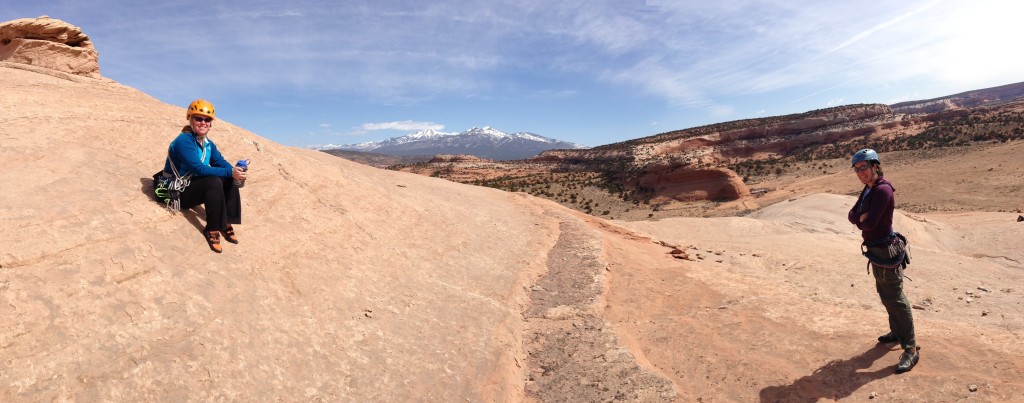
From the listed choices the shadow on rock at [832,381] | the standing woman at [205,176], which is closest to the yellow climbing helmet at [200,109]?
the standing woman at [205,176]

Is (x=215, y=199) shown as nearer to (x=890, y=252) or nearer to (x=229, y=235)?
(x=229, y=235)

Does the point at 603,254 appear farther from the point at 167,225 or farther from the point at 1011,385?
the point at 167,225

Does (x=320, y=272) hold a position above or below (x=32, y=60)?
below

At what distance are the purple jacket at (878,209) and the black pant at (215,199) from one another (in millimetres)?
7007

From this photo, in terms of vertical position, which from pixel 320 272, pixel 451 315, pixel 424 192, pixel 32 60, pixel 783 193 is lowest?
pixel 783 193

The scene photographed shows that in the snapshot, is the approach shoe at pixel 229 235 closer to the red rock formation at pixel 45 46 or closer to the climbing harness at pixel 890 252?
the climbing harness at pixel 890 252

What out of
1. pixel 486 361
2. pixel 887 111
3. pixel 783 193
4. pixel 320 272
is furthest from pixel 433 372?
pixel 887 111

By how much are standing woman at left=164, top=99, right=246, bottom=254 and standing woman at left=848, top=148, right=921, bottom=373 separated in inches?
278

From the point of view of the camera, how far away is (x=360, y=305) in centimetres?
573

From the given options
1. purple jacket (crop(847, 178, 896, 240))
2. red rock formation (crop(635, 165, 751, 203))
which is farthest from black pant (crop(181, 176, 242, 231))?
red rock formation (crop(635, 165, 751, 203))

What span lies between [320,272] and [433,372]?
211 centimetres

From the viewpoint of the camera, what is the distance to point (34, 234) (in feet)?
13.8

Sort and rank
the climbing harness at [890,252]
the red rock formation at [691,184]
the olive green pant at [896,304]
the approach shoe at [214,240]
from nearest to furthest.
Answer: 1. the olive green pant at [896,304]
2. the climbing harness at [890,252]
3. the approach shoe at [214,240]
4. the red rock formation at [691,184]

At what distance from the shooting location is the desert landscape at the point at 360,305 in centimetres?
393
